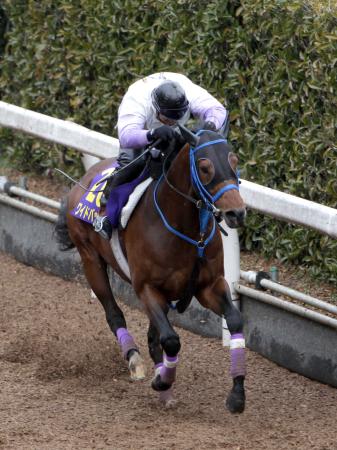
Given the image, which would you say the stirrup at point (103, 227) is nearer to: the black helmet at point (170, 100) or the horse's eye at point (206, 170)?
the black helmet at point (170, 100)

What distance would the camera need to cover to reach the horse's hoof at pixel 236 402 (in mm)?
6785

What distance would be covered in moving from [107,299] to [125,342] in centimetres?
51

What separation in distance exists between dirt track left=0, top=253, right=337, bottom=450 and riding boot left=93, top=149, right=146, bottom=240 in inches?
39.7

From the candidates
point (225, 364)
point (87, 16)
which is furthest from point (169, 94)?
point (87, 16)

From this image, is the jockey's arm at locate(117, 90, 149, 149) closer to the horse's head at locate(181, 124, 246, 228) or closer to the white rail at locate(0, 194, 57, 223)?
the horse's head at locate(181, 124, 246, 228)

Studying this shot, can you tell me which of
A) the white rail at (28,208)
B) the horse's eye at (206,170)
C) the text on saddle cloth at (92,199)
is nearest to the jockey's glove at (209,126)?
the horse's eye at (206,170)

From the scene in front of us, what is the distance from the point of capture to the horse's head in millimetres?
6363

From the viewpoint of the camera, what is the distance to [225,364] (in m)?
8.16

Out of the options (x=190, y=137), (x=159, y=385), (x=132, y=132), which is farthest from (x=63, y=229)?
Answer: (x=190, y=137)

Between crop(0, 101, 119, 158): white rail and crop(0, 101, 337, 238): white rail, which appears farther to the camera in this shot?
Result: crop(0, 101, 119, 158): white rail

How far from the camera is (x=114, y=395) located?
25.1 feet

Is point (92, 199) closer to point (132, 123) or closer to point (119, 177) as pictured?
point (119, 177)

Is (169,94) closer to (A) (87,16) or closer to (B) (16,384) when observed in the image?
(B) (16,384)

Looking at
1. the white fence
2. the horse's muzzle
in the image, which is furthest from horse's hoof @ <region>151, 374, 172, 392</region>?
the horse's muzzle
